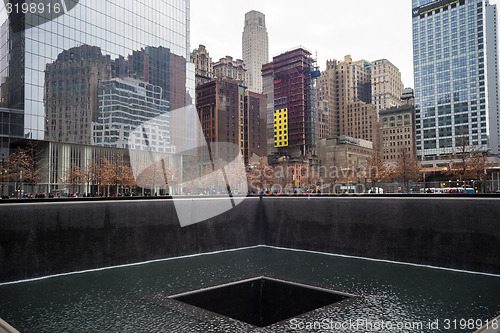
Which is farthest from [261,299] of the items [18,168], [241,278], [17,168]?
[18,168]

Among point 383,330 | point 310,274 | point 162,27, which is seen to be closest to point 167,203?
point 310,274

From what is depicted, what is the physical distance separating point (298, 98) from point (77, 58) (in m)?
139

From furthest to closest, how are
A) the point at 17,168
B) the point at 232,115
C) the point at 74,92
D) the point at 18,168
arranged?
the point at 232,115, the point at 74,92, the point at 18,168, the point at 17,168

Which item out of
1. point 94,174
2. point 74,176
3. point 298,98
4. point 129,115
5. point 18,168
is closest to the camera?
point 18,168

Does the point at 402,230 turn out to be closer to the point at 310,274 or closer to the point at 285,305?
the point at 310,274

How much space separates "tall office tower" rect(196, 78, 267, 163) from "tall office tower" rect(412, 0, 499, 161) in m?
73.9

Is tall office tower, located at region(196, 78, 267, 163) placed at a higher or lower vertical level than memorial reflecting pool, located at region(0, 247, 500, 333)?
higher

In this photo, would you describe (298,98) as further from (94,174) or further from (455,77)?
(94,174)

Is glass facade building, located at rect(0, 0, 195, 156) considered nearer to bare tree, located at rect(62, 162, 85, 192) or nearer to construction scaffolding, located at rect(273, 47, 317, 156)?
bare tree, located at rect(62, 162, 85, 192)

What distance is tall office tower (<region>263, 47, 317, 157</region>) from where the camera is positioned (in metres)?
189

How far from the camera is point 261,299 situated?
12.3 metres

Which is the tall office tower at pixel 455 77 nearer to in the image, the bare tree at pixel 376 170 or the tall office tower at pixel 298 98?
the tall office tower at pixel 298 98

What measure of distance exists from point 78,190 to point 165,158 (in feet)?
53.0

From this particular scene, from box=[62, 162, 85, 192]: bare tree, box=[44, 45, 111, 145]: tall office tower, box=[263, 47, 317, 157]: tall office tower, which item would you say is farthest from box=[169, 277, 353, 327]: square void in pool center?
box=[263, 47, 317, 157]: tall office tower
